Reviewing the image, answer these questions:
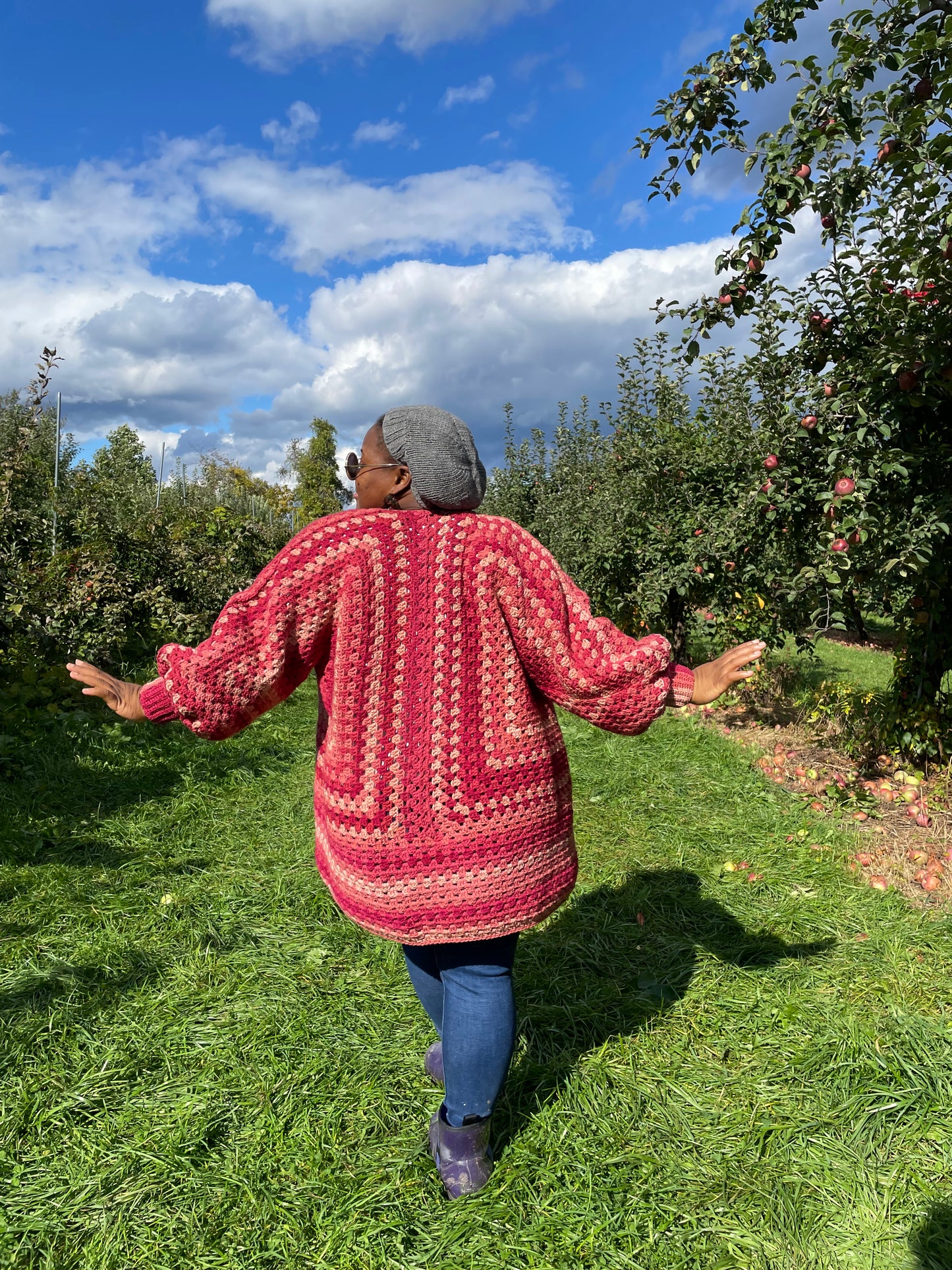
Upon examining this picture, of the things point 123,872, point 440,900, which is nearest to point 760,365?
point 440,900

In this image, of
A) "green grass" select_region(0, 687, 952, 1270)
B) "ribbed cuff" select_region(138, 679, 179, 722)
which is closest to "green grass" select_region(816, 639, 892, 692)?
"green grass" select_region(0, 687, 952, 1270)

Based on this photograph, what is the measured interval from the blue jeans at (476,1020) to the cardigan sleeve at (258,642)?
2.31ft

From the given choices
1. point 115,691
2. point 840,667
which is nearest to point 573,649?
point 115,691

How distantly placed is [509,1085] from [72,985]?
148cm

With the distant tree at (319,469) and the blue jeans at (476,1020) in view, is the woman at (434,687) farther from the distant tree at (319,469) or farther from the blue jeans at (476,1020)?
the distant tree at (319,469)

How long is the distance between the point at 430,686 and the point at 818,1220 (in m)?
1.56

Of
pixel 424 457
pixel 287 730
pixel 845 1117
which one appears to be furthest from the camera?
pixel 287 730

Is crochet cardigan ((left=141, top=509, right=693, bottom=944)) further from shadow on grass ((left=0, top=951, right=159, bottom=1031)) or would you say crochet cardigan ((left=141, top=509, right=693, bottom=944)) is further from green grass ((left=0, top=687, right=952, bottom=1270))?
shadow on grass ((left=0, top=951, right=159, bottom=1031))

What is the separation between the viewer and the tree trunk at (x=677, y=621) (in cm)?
736

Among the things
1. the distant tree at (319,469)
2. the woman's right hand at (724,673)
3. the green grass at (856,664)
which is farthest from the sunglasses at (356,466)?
the distant tree at (319,469)

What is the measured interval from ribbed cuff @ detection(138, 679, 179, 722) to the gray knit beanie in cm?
69

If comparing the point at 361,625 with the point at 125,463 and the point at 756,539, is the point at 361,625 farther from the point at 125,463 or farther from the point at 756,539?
the point at 125,463

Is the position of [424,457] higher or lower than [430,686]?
higher

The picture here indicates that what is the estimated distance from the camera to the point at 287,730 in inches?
228
